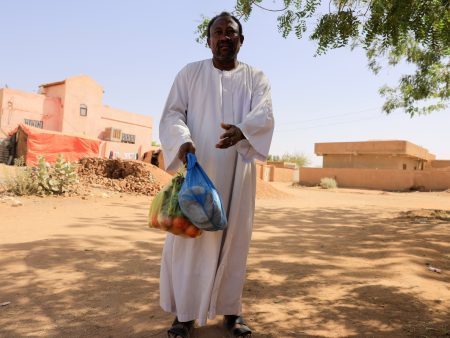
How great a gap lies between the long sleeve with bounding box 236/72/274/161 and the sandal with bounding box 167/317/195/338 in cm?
102

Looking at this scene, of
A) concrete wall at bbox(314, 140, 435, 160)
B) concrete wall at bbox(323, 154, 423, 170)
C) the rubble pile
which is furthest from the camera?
Result: concrete wall at bbox(323, 154, 423, 170)

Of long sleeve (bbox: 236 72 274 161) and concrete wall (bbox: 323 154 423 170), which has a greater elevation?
concrete wall (bbox: 323 154 423 170)

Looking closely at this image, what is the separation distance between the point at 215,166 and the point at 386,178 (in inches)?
948

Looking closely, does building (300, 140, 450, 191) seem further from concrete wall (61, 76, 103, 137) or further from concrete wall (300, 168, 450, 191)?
concrete wall (61, 76, 103, 137)

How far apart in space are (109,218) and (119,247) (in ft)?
8.50

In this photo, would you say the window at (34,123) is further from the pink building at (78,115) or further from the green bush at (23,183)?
the green bush at (23,183)

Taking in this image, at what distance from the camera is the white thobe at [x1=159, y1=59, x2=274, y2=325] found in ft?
7.04

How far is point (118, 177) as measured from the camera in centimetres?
1340

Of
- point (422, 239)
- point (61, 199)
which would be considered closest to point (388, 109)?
point (422, 239)

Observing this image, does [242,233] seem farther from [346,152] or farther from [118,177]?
[346,152]

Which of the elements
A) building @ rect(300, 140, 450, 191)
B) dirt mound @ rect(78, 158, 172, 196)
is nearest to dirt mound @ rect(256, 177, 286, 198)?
dirt mound @ rect(78, 158, 172, 196)

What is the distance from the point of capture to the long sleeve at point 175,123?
7.16 feet

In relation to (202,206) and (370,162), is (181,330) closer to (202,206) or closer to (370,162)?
(202,206)

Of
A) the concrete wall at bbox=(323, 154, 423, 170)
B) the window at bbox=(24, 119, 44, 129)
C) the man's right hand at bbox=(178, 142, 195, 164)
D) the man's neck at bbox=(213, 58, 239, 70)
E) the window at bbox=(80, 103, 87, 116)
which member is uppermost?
the window at bbox=(80, 103, 87, 116)
